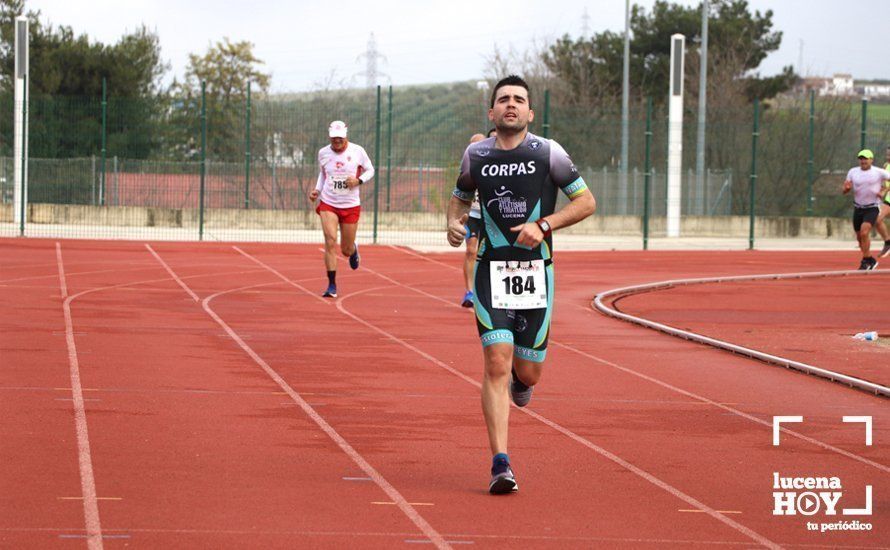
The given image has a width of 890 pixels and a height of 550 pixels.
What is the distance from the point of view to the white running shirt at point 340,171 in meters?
16.6

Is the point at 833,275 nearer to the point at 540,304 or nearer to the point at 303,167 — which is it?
the point at 303,167

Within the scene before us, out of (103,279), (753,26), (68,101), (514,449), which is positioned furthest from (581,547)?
(753,26)

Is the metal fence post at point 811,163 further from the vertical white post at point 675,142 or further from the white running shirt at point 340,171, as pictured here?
the white running shirt at point 340,171

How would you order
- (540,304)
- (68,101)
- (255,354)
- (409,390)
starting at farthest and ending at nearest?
(68,101)
(255,354)
(409,390)
(540,304)

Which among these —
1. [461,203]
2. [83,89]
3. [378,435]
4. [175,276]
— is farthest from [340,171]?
[83,89]

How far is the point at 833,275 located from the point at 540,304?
626 inches

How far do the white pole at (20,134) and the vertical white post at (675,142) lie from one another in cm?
1291

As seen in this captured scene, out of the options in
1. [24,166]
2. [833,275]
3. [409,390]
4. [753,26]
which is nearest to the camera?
[409,390]

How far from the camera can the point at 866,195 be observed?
2297 centimetres

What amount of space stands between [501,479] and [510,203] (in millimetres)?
1332

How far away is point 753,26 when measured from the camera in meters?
65.1

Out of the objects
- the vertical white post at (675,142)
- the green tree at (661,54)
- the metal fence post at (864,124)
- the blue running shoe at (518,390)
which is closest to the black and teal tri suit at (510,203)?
the blue running shoe at (518,390)

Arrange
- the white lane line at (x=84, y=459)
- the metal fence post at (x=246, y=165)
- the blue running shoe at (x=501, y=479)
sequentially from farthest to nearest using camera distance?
the metal fence post at (x=246, y=165)
the blue running shoe at (x=501, y=479)
the white lane line at (x=84, y=459)

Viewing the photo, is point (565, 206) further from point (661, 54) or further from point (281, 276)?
point (661, 54)
